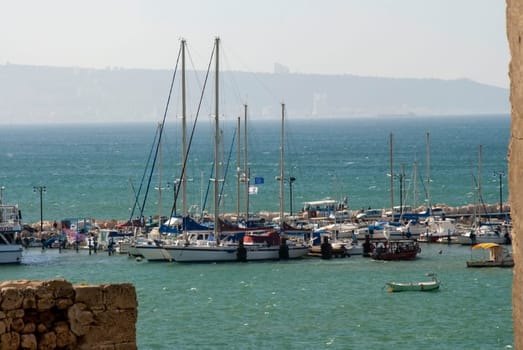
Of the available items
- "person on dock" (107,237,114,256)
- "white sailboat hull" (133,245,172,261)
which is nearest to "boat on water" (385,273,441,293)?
"white sailboat hull" (133,245,172,261)

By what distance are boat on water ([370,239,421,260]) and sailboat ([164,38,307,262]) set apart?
3.52 m

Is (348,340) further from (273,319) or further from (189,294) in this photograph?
(189,294)

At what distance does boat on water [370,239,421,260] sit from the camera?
58.8 meters

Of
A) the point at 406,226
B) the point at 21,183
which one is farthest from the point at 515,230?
the point at 21,183

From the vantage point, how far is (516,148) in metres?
5.72

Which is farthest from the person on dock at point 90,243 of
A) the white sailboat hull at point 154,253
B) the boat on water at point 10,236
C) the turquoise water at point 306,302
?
the white sailboat hull at point 154,253

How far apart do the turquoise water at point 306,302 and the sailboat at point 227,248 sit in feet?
2.60

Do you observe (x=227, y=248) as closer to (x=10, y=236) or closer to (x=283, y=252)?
(x=283, y=252)

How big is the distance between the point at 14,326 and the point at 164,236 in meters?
55.6

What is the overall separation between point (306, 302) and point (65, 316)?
37311 millimetres

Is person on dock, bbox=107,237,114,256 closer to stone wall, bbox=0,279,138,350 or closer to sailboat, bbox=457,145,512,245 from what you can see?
sailboat, bbox=457,145,512,245

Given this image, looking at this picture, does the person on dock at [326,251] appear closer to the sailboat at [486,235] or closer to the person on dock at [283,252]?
the person on dock at [283,252]


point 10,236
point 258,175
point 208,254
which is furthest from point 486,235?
point 258,175

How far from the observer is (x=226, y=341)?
119 ft
